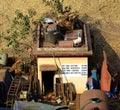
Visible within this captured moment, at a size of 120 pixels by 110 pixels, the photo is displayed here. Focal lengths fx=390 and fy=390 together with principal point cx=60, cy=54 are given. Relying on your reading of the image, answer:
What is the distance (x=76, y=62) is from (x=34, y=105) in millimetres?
4388

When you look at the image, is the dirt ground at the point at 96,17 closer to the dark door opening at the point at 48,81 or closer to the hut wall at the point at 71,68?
the dark door opening at the point at 48,81

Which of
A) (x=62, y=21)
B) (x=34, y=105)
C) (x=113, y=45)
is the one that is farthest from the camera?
(x=113, y=45)

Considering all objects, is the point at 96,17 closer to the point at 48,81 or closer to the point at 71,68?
Answer: the point at 48,81

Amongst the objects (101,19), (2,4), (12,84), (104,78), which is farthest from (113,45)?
(2,4)

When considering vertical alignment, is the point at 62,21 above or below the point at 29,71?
above

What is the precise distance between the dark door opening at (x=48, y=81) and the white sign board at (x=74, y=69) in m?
1.16

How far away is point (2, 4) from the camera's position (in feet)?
102

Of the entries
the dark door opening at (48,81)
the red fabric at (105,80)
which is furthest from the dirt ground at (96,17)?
the red fabric at (105,80)

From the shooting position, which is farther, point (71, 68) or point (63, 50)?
point (71, 68)

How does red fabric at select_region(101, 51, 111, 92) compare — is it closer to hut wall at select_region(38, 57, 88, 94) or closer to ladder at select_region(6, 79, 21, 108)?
hut wall at select_region(38, 57, 88, 94)

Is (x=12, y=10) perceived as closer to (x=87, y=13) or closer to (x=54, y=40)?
(x=87, y=13)

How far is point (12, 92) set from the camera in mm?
19422

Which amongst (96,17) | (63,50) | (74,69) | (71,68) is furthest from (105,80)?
(96,17)

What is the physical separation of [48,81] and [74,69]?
6.83 feet
